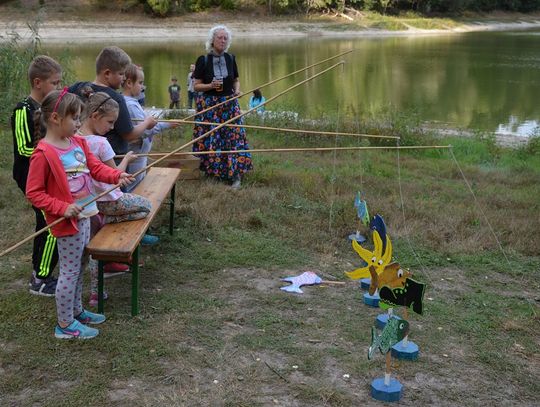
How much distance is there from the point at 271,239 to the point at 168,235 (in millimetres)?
752

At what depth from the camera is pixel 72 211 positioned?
2.91 meters

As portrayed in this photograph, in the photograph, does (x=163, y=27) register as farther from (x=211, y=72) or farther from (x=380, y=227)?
(x=380, y=227)

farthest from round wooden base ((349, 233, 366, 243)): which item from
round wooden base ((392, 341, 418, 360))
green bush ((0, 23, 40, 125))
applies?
green bush ((0, 23, 40, 125))

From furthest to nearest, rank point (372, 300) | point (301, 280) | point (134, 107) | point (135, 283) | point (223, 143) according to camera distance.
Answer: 1. point (223, 143)
2. point (134, 107)
3. point (301, 280)
4. point (372, 300)
5. point (135, 283)

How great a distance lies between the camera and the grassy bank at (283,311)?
2.86 m

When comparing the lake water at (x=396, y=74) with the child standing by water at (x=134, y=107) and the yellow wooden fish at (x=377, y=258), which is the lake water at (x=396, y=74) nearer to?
the child standing by water at (x=134, y=107)

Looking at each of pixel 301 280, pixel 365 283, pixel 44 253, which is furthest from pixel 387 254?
pixel 44 253

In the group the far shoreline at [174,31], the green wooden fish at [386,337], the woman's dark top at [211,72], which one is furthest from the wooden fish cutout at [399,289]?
the far shoreline at [174,31]

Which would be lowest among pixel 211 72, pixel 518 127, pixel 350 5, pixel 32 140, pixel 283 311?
pixel 518 127

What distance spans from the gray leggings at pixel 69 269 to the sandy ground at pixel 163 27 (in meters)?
23.6

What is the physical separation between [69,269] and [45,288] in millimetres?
639

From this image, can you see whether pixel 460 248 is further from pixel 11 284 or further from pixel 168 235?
pixel 11 284

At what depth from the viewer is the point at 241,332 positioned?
3.34 m

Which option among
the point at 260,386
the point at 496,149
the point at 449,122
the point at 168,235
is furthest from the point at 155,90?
the point at 260,386
